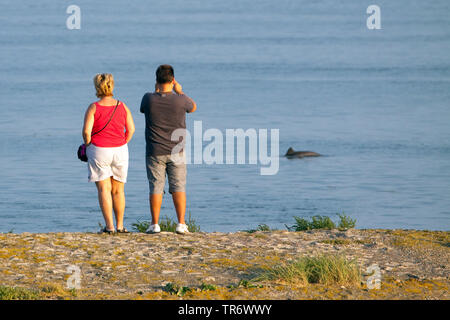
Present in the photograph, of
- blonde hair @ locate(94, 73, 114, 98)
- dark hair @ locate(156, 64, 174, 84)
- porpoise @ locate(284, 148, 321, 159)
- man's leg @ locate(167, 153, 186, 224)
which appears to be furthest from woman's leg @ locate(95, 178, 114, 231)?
porpoise @ locate(284, 148, 321, 159)

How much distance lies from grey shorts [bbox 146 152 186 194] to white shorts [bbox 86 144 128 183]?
277 millimetres

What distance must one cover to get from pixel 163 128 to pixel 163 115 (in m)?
0.13

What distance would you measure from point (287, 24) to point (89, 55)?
122 ft

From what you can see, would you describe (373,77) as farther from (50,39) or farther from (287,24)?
(287,24)


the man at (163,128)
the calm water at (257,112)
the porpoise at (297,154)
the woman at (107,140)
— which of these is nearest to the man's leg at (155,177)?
the man at (163,128)

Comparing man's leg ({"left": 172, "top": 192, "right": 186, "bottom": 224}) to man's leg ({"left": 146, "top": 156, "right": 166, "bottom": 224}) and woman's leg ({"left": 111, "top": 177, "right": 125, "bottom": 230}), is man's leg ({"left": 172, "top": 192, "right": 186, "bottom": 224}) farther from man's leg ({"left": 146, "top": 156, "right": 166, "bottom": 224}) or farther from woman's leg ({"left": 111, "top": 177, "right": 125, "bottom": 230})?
woman's leg ({"left": 111, "top": 177, "right": 125, "bottom": 230})

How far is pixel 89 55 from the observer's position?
204 ft

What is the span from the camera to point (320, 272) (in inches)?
293

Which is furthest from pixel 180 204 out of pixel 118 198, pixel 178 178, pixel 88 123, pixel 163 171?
pixel 88 123

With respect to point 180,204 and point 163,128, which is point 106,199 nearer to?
point 180,204

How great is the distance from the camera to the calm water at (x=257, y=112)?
74.2ft

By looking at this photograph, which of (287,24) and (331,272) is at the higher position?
(287,24)

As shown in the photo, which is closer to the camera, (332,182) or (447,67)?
(332,182)
